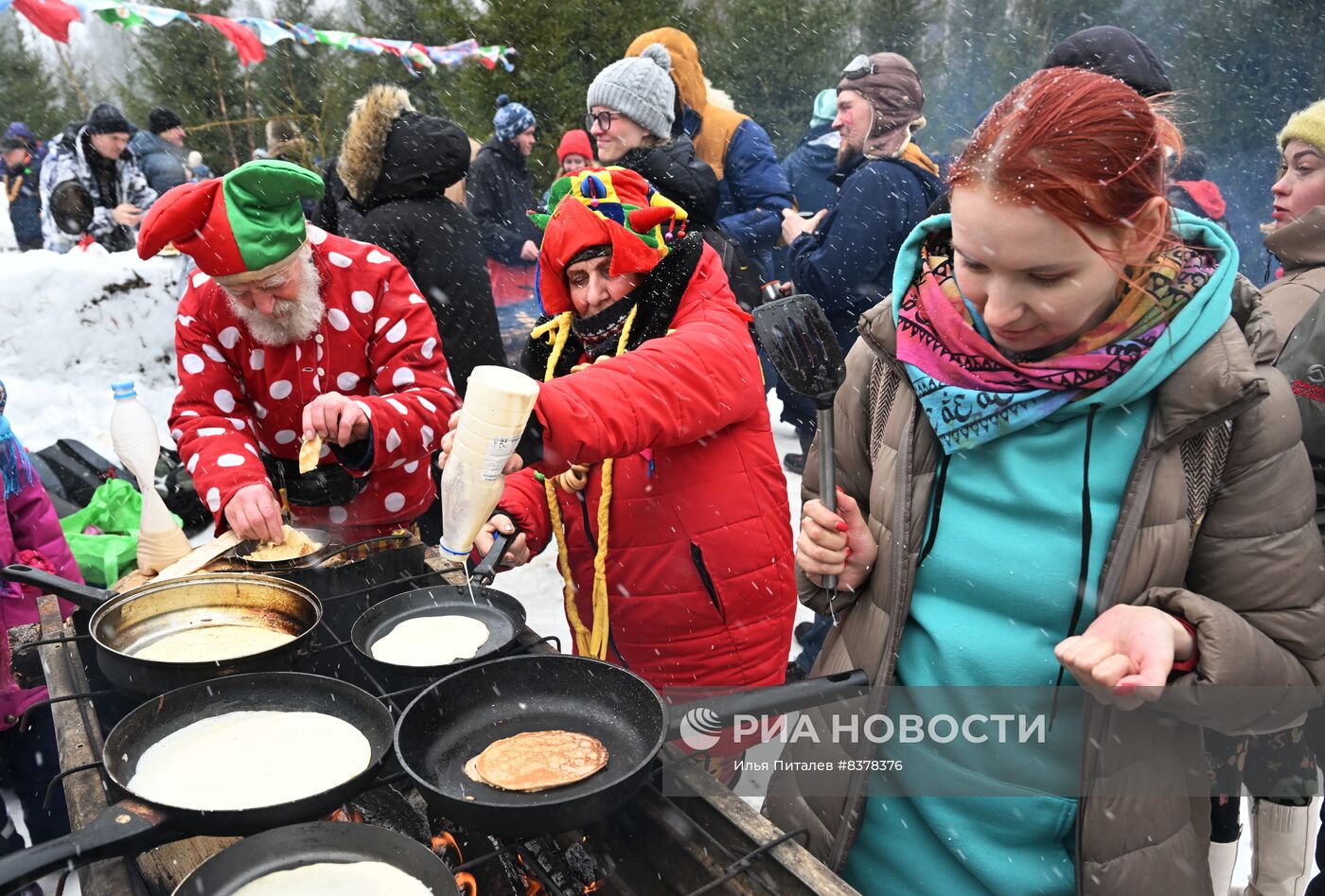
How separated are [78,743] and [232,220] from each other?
128 cm

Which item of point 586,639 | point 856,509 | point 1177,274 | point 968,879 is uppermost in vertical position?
point 1177,274

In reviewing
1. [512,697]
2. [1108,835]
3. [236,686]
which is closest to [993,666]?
[1108,835]

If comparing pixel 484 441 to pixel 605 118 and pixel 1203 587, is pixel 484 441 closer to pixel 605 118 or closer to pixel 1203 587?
pixel 1203 587

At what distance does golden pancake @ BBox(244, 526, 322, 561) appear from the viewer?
2.36 m

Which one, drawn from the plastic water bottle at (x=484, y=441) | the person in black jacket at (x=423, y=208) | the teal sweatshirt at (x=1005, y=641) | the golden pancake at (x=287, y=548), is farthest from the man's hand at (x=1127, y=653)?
the person in black jacket at (x=423, y=208)

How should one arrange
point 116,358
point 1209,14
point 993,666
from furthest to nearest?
point 1209,14
point 116,358
point 993,666

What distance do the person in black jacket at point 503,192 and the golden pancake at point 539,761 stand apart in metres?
6.30

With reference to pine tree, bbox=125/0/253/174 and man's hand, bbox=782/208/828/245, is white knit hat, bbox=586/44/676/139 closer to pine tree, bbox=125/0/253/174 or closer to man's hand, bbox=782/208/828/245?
man's hand, bbox=782/208/828/245

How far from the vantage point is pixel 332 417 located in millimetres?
2268

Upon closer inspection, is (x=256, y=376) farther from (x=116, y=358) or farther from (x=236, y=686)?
(x=116, y=358)

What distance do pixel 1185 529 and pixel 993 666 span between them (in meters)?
0.35

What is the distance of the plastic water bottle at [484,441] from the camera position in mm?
1465

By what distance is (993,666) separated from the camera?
144 centimetres

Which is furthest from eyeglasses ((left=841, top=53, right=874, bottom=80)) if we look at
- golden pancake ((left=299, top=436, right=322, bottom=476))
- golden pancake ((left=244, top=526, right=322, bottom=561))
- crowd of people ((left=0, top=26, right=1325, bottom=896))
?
golden pancake ((left=244, top=526, right=322, bottom=561))
